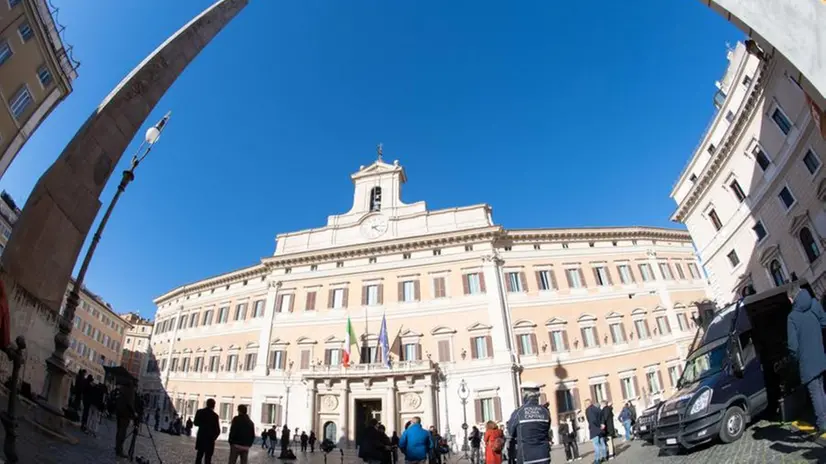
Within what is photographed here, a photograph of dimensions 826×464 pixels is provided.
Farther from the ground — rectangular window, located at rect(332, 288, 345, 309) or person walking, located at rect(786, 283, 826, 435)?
rectangular window, located at rect(332, 288, 345, 309)

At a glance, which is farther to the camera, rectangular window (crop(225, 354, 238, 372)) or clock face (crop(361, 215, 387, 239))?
clock face (crop(361, 215, 387, 239))

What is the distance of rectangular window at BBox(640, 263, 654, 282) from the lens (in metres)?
27.9

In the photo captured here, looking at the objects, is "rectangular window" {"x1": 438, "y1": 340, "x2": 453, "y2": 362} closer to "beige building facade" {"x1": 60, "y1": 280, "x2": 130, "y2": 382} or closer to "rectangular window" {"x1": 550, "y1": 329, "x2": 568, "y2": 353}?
"rectangular window" {"x1": 550, "y1": 329, "x2": 568, "y2": 353}

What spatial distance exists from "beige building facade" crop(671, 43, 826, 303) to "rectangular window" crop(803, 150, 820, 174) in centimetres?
4

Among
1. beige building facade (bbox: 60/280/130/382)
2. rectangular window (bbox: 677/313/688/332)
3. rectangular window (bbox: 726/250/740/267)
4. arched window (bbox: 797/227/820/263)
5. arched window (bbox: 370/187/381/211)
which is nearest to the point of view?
arched window (bbox: 797/227/820/263)

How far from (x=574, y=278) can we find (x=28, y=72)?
29.7 m

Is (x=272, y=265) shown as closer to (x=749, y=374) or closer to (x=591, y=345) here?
(x=591, y=345)

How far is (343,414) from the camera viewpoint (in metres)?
23.9

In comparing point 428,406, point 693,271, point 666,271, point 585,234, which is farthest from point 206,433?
point 693,271

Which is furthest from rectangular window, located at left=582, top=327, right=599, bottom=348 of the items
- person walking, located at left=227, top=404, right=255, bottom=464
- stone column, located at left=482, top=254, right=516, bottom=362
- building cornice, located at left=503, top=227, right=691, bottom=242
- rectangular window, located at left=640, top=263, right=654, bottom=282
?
person walking, located at left=227, top=404, right=255, bottom=464

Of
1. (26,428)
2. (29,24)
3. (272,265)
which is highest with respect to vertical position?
(29,24)

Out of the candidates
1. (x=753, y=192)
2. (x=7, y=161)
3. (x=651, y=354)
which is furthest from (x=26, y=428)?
(x=651, y=354)

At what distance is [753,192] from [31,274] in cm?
2333

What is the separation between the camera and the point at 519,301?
25.9 m
